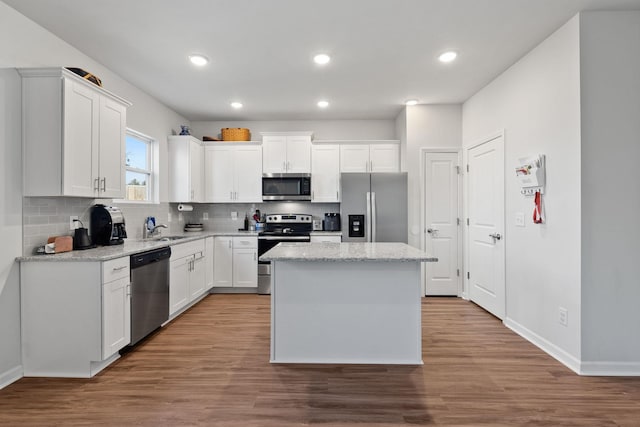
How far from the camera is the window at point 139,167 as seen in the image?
157 inches

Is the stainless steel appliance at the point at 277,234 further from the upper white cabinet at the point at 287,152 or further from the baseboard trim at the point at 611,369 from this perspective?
the baseboard trim at the point at 611,369

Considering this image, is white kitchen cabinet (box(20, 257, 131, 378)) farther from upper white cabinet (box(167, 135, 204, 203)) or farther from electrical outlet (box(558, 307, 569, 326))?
electrical outlet (box(558, 307, 569, 326))

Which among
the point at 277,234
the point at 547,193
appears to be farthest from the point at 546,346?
the point at 277,234

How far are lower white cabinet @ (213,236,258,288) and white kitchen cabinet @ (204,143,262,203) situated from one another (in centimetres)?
72

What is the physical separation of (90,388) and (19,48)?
253 cm

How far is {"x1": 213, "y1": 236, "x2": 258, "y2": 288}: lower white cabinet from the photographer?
190 inches

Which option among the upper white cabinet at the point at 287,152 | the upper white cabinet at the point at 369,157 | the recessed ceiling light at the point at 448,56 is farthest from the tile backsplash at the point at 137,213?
the recessed ceiling light at the point at 448,56

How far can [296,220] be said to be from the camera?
5.28 m

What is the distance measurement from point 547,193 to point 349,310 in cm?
196

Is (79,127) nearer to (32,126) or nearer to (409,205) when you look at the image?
(32,126)

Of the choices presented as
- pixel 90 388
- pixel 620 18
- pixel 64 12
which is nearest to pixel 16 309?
pixel 90 388

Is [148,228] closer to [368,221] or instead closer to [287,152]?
[287,152]

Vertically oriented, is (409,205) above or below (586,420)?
above

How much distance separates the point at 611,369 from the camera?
97.0 inches
